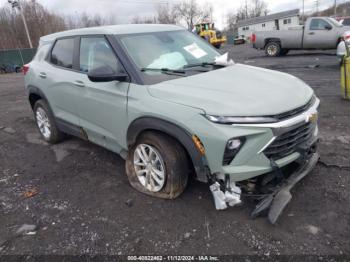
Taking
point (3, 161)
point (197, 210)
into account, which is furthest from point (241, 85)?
point (3, 161)

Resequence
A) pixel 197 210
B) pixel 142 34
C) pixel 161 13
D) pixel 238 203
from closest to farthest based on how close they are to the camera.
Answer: pixel 238 203
pixel 197 210
pixel 142 34
pixel 161 13

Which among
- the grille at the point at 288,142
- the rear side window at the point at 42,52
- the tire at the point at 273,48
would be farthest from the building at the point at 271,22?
the grille at the point at 288,142

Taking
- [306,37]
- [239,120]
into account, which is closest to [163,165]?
[239,120]

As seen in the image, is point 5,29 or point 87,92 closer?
point 87,92

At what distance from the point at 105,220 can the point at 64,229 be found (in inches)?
15.8

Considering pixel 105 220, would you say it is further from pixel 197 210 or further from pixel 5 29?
pixel 5 29

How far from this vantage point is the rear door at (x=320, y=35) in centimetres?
1341

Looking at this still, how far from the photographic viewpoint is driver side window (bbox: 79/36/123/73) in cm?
330

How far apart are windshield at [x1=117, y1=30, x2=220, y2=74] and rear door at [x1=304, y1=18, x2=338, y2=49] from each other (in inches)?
472

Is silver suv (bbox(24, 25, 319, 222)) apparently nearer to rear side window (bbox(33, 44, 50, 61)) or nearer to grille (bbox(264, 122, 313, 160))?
grille (bbox(264, 122, 313, 160))

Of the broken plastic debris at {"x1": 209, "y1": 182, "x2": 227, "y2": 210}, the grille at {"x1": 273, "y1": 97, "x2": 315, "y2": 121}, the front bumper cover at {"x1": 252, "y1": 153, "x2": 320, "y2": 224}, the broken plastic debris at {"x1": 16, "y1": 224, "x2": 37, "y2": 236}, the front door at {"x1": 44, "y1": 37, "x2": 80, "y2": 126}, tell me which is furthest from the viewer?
the front door at {"x1": 44, "y1": 37, "x2": 80, "y2": 126}

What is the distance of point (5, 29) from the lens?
37.7 meters

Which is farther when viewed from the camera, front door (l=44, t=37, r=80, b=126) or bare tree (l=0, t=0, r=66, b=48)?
bare tree (l=0, t=0, r=66, b=48)

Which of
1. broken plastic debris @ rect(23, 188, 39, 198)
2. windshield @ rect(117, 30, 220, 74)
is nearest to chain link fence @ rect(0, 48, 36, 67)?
broken plastic debris @ rect(23, 188, 39, 198)
